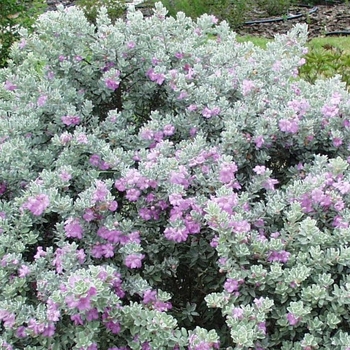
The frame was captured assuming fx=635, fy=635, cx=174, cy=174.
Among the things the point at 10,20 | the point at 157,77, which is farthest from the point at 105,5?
the point at 157,77

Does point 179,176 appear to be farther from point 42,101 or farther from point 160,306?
point 42,101

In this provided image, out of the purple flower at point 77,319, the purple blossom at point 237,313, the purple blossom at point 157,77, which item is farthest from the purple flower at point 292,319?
the purple blossom at point 157,77

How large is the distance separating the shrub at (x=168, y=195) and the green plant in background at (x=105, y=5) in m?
5.92

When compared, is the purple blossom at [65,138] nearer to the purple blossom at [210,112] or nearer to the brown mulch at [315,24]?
the purple blossom at [210,112]

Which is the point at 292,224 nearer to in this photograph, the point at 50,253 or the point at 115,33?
the point at 50,253

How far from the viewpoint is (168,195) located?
2139 millimetres

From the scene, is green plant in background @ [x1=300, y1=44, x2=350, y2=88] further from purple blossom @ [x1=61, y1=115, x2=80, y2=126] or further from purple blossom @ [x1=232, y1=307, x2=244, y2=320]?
purple blossom @ [x1=232, y1=307, x2=244, y2=320]

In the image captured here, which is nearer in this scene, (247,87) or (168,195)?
(168,195)

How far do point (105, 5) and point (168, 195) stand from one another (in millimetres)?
7057

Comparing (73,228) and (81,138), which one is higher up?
(81,138)

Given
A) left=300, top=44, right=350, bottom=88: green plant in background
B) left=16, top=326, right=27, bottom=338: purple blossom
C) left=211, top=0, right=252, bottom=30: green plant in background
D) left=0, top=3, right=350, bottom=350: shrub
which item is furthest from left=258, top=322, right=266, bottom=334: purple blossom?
left=211, top=0, right=252, bottom=30: green plant in background

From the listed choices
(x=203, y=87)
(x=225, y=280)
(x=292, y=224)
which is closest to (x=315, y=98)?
(x=203, y=87)

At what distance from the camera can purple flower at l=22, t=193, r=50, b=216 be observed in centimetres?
210

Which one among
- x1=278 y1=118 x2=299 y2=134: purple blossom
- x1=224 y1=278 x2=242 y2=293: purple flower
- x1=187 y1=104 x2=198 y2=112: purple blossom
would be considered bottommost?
x1=224 y1=278 x2=242 y2=293: purple flower
